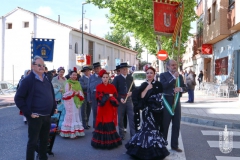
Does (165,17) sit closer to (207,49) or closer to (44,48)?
(44,48)

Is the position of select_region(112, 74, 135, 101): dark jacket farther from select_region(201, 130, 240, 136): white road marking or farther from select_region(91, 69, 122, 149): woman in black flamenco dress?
select_region(201, 130, 240, 136): white road marking

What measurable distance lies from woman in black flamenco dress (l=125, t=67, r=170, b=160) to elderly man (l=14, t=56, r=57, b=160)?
1657 millimetres

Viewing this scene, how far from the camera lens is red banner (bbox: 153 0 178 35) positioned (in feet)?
47.9

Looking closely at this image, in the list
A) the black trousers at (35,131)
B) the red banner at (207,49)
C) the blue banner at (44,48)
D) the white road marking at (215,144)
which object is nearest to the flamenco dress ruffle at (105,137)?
the black trousers at (35,131)

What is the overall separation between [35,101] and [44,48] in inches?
396

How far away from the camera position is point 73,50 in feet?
119

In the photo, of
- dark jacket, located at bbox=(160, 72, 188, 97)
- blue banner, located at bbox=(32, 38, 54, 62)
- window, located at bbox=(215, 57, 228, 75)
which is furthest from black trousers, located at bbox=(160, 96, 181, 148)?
window, located at bbox=(215, 57, 228, 75)

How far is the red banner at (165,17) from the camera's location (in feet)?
47.9

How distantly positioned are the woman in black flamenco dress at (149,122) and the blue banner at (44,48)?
9.36 metres

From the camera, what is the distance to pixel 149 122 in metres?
5.62

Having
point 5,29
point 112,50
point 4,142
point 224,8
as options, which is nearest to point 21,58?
point 5,29

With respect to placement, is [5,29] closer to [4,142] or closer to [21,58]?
[21,58]

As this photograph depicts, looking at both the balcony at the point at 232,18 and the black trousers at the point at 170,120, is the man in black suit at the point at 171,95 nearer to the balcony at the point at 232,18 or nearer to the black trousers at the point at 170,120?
the black trousers at the point at 170,120

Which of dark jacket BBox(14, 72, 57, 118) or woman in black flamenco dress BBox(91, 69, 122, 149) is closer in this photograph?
dark jacket BBox(14, 72, 57, 118)
